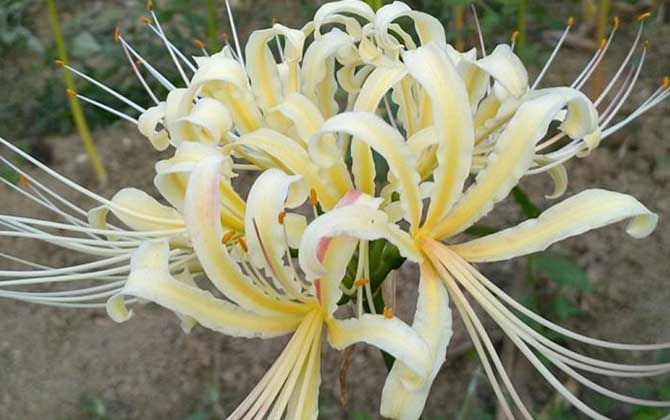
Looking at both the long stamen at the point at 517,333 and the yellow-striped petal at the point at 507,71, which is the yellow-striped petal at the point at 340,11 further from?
the long stamen at the point at 517,333

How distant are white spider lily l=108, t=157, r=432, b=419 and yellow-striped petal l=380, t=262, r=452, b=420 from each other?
13mm

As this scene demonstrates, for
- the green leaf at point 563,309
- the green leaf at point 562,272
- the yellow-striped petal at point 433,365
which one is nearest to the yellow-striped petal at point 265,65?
the yellow-striped petal at point 433,365

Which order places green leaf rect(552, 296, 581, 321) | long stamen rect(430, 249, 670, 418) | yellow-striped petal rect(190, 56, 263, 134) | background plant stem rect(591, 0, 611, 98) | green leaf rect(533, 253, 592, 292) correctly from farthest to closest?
background plant stem rect(591, 0, 611, 98) → green leaf rect(552, 296, 581, 321) → green leaf rect(533, 253, 592, 292) → yellow-striped petal rect(190, 56, 263, 134) → long stamen rect(430, 249, 670, 418)

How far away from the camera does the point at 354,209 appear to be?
834 mm

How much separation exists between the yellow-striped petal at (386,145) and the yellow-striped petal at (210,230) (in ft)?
0.37

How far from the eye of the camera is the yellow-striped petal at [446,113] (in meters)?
0.88

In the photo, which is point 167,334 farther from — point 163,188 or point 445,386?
point 163,188

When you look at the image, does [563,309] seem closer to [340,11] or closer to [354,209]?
[340,11]

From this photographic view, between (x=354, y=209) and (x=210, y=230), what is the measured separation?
0.44ft

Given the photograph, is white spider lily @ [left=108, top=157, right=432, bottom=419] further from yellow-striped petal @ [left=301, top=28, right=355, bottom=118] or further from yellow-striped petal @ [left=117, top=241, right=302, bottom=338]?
yellow-striped petal @ [left=301, top=28, right=355, bottom=118]

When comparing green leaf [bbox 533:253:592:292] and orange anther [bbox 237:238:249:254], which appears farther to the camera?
green leaf [bbox 533:253:592:292]

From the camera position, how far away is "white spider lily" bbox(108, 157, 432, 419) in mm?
826

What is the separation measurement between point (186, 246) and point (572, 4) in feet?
7.20

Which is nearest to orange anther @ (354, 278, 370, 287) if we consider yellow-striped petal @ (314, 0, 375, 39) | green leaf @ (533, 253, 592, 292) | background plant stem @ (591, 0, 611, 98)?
yellow-striped petal @ (314, 0, 375, 39)
